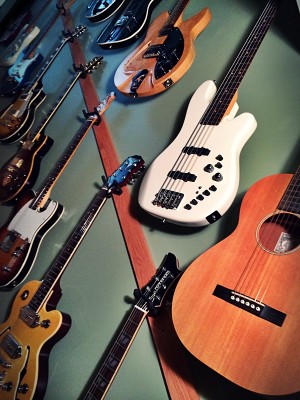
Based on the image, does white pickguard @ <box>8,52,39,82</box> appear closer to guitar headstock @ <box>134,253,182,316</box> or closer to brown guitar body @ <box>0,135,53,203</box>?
brown guitar body @ <box>0,135,53,203</box>

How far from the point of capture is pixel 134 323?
3.88 ft

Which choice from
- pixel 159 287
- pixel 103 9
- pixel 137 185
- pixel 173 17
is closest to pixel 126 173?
pixel 137 185

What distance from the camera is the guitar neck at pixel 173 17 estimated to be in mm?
1788

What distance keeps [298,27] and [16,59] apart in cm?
222

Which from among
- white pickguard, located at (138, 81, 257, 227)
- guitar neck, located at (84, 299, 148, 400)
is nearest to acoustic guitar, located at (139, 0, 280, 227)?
white pickguard, located at (138, 81, 257, 227)

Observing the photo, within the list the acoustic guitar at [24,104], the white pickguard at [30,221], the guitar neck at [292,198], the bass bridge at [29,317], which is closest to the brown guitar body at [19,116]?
the acoustic guitar at [24,104]

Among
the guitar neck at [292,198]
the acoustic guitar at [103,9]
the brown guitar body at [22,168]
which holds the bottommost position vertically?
the brown guitar body at [22,168]

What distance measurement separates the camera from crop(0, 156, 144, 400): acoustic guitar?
1.38m

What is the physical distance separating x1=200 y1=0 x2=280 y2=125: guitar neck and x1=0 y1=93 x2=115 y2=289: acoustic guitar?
0.74 metres

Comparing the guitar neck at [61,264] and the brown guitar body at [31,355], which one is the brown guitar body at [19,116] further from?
the brown guitar body at [31,355]

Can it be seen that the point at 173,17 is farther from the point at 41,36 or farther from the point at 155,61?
the point at 41,36

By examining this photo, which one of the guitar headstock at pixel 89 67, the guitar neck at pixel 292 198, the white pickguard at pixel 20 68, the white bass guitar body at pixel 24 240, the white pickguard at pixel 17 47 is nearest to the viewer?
the guitar neck at pixel 292 198

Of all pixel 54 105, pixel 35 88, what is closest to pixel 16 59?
pixel 35 88

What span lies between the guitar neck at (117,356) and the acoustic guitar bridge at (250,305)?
36cm
